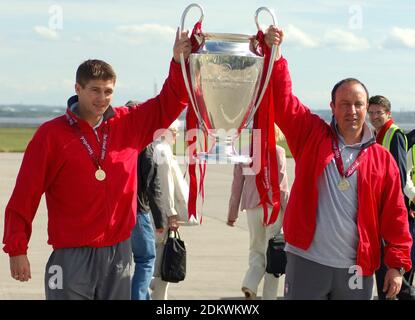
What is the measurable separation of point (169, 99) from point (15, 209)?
1.04 meters

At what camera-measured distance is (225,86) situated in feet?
15.7

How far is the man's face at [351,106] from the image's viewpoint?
5379 millimetres

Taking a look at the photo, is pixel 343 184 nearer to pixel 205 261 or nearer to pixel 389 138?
pixel 389 138

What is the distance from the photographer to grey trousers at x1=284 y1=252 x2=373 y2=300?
5.34 m

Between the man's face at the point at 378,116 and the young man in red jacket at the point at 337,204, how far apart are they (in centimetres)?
287

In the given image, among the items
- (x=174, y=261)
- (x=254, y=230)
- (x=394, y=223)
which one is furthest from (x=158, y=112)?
(x=254, y=230)

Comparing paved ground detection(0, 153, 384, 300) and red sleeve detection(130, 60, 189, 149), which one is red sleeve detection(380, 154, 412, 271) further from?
paved ground detection(0, 153, 384, 300)

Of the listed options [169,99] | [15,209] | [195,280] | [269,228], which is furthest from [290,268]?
[195,280]

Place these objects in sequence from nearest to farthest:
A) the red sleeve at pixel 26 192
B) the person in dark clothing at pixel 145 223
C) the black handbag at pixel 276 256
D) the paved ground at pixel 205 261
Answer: the red sleeve at pixel 26 192 → the person in dark clothing at pixel 145 223 → the black handbag at pixel 276 256 → the paved ground at pixel 205 261

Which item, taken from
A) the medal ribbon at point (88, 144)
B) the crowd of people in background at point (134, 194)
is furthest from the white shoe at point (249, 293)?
the medal ribbon at point (88, 144)

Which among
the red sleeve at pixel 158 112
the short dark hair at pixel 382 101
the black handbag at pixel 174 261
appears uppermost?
the red sleeve at pixel 158 112

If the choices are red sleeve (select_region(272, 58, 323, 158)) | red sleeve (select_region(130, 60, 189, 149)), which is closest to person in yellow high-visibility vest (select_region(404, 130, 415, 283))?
red sleeve (select_region(272, 58, 323, 158))
